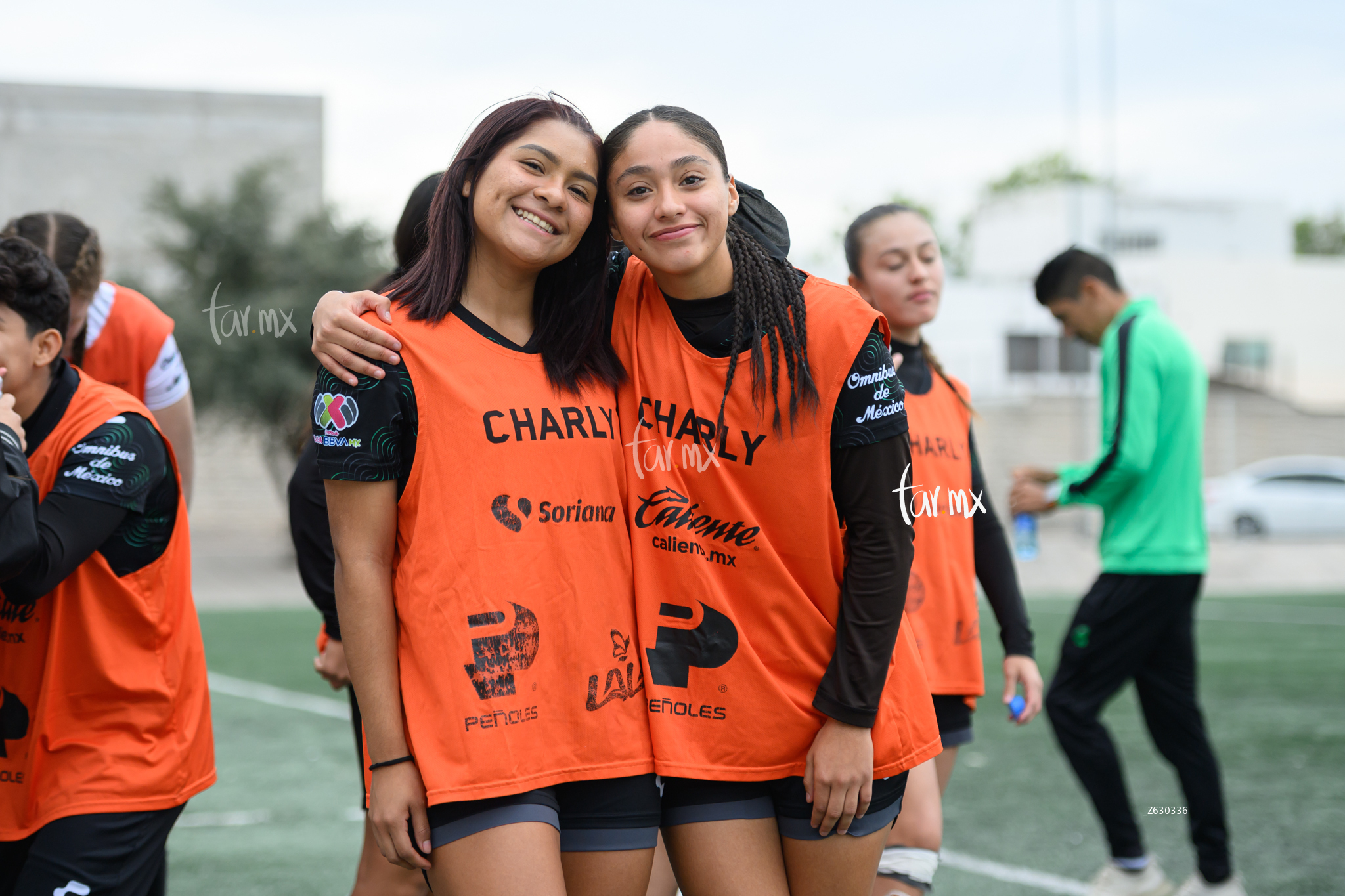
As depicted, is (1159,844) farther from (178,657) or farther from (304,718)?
(304,718)

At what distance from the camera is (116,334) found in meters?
3.77

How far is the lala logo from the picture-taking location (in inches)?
92.0

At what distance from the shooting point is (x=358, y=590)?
7.53 feet

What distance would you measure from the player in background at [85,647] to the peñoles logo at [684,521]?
3.91 ft

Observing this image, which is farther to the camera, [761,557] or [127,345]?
[127,345]

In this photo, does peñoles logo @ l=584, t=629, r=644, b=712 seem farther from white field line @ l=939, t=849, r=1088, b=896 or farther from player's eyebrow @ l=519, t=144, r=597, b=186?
white field line @ l=939, t=849, r=1088, b=896

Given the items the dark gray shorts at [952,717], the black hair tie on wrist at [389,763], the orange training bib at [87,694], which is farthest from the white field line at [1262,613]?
the black hair tie on wrist at [389,763]

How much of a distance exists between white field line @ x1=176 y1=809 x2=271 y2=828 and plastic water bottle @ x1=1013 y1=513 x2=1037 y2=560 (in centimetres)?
415

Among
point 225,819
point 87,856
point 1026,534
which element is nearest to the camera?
point 87,856

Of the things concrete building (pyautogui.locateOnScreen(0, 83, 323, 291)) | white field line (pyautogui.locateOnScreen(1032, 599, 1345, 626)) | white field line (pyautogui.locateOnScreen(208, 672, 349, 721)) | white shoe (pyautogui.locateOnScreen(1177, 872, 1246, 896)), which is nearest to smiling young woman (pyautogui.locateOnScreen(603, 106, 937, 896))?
white shoe (pyautogui.locateOnScreen(1177, 872, 1246, 896))

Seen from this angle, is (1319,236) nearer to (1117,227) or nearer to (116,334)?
(1117,227)

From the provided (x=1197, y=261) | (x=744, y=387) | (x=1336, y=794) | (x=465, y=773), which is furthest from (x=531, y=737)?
(x=1197, y=261)

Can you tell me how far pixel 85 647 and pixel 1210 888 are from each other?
162 inches

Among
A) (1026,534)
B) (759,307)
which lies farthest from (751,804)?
(1026,534)
